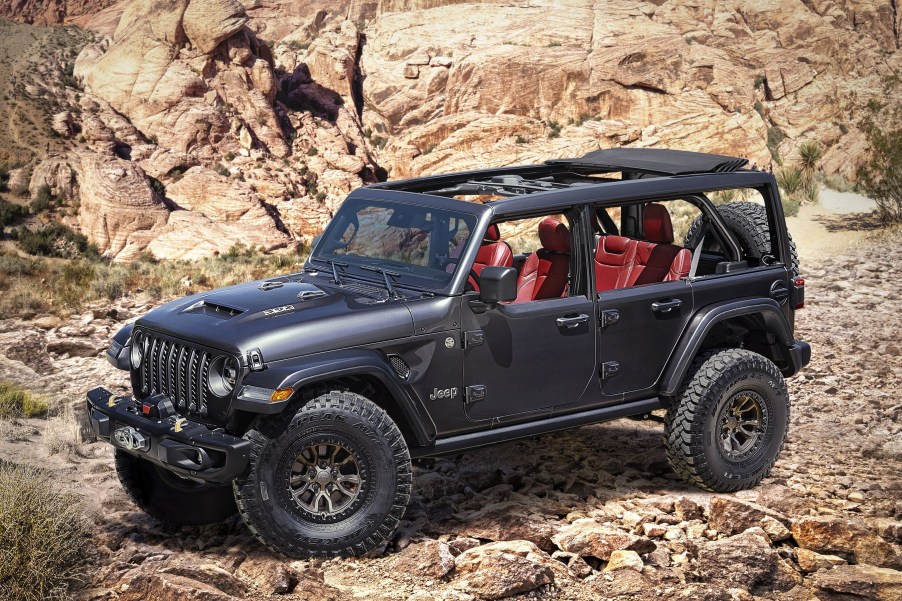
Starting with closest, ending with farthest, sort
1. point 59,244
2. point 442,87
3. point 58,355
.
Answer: point 58,355, point 59,244, point 442,87

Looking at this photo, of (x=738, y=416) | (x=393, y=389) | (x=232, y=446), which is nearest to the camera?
(x=232, y=446)

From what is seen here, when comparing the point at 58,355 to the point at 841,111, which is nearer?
the point at 58,355

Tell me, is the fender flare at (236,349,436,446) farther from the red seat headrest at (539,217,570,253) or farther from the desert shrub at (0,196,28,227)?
the desert shrub at (0,196,28,227)

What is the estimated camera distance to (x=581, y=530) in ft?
18.6

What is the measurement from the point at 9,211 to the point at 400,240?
4411 centimetres

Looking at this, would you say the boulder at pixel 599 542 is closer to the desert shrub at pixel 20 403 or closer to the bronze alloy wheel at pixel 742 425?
the bronze alloy wheel at pixel 742 425

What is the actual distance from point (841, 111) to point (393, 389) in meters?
59.4

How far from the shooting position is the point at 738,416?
6422mm

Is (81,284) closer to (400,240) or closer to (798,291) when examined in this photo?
(400,240)

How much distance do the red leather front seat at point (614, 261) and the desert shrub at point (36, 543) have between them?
148 inches

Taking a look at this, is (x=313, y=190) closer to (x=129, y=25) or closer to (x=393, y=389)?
(x=129, y=25)

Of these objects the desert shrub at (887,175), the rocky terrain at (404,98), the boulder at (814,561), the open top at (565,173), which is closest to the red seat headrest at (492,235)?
the open top at (565,173)

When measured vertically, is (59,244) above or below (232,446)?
below

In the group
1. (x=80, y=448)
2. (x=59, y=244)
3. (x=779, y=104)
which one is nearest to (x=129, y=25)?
(x=59, y=244)
